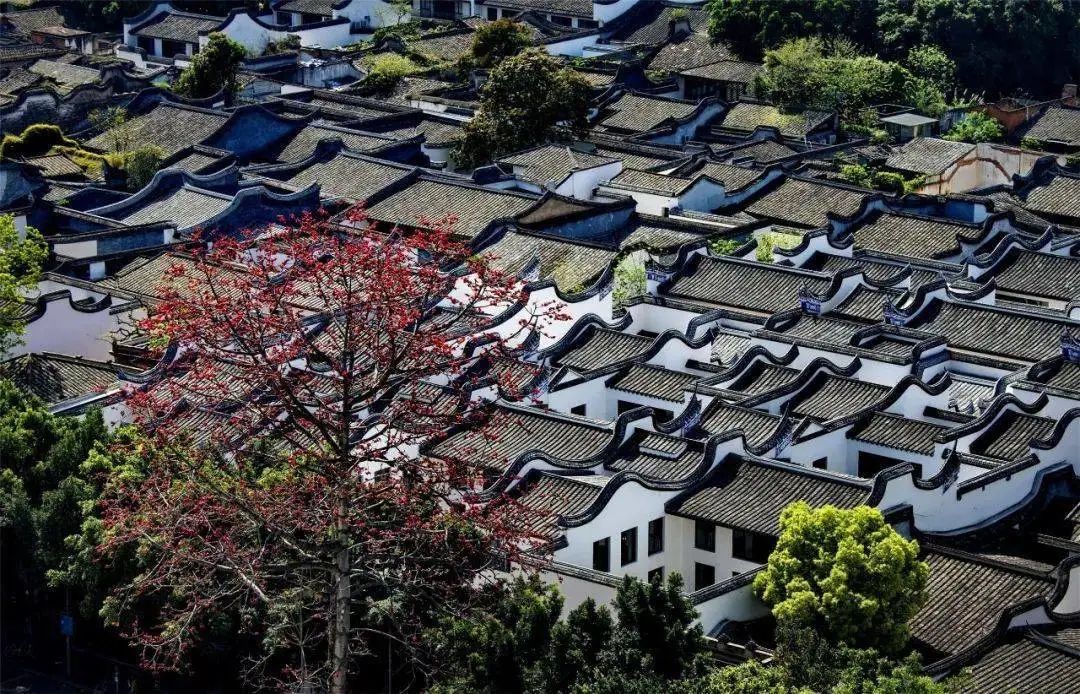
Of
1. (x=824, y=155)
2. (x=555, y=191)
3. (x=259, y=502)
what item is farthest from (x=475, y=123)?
(x=259, y=502)

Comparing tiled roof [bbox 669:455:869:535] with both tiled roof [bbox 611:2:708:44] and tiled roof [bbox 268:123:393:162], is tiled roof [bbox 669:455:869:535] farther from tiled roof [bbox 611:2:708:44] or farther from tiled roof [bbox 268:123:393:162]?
tiled roof [bbox 611:2:708:44]

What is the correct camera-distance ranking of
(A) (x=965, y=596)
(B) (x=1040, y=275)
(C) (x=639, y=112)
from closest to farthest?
(A) (x=965, y=596) < (B) (x=1040, y=275) < (C) (x=639, y=112)

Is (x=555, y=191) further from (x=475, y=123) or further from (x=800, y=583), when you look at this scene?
(x=800, y=583)

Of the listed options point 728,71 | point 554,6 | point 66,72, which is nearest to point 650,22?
point 554,6

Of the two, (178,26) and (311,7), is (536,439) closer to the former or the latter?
(178,26)

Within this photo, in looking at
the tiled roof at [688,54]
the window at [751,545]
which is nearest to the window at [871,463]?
the window at [751,545]

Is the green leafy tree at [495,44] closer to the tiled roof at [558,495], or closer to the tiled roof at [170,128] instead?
the tiled roof at [170,128]
